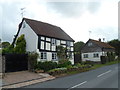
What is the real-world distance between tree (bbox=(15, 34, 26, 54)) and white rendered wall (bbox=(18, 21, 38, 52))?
56 cm

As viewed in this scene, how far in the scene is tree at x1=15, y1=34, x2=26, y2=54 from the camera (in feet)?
85.6

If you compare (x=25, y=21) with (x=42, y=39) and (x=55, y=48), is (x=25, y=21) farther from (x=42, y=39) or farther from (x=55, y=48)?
(x=55, y=48)

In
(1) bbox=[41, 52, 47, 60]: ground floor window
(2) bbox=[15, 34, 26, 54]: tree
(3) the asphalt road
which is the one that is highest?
(2) bbox=[15, 34, 26, 54]: tree

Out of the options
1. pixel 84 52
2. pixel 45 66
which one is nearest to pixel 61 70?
pixel 45 66

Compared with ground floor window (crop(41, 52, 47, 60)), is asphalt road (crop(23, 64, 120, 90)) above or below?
below

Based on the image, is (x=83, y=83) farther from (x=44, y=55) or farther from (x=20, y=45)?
(x=20, y=45)

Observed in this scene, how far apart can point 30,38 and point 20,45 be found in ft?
7.06

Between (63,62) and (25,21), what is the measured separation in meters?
10.2

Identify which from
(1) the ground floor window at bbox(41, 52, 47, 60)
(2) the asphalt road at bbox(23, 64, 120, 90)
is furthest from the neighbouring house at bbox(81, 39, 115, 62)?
(2) the asphalt road at bbox(23, 64, 120, 90)

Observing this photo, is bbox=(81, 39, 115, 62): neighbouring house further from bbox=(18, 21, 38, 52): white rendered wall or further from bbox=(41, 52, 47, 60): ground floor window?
bbox=(18, 21, 38, 52): white rendered wall

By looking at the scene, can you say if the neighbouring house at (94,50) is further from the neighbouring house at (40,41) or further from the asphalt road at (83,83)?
the asphalt road at (83,83)

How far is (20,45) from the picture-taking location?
2628 centimetres

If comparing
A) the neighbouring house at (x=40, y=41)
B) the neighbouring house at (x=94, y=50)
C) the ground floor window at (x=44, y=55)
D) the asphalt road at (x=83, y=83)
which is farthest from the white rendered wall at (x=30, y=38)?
the neighbouring house at (x=94, y=50)

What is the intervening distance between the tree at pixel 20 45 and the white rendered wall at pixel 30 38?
556mm
